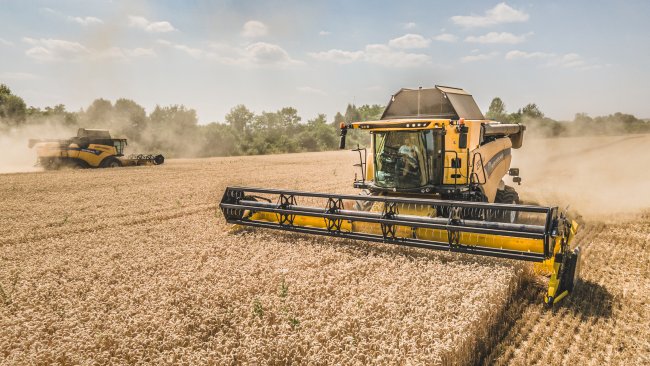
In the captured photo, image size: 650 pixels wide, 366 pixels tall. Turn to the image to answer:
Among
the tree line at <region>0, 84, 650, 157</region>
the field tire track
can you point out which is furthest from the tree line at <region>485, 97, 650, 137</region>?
the field tire track

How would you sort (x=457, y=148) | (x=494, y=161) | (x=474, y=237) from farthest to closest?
(x=494, y=161) < (x=457, y=148) < (x=474, y=237)

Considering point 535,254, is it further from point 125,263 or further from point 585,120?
point 585,120

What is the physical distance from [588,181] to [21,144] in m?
34.1

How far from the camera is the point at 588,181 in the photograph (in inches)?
576

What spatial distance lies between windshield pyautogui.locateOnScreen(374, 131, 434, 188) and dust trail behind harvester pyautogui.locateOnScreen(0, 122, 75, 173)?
70.5ft

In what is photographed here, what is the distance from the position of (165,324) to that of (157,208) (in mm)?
7522

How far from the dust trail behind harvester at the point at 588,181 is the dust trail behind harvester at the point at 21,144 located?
24023mm

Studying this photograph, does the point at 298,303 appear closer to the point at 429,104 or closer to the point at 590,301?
the point at 590,301

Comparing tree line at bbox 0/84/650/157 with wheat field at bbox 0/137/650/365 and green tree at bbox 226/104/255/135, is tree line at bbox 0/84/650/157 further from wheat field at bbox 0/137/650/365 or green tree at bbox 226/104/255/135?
wheat field at bbox 0/137/650/365

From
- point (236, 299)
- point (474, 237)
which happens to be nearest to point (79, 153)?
point (236, 299)

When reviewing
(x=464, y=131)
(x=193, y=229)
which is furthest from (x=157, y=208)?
(x=464, y=131)

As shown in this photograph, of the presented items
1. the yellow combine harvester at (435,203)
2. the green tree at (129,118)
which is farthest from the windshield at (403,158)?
the green tree at (129,118)

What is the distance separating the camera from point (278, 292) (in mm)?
4922

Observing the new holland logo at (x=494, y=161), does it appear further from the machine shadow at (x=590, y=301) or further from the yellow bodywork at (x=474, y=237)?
the machine shadow at (x=590, y=301)
